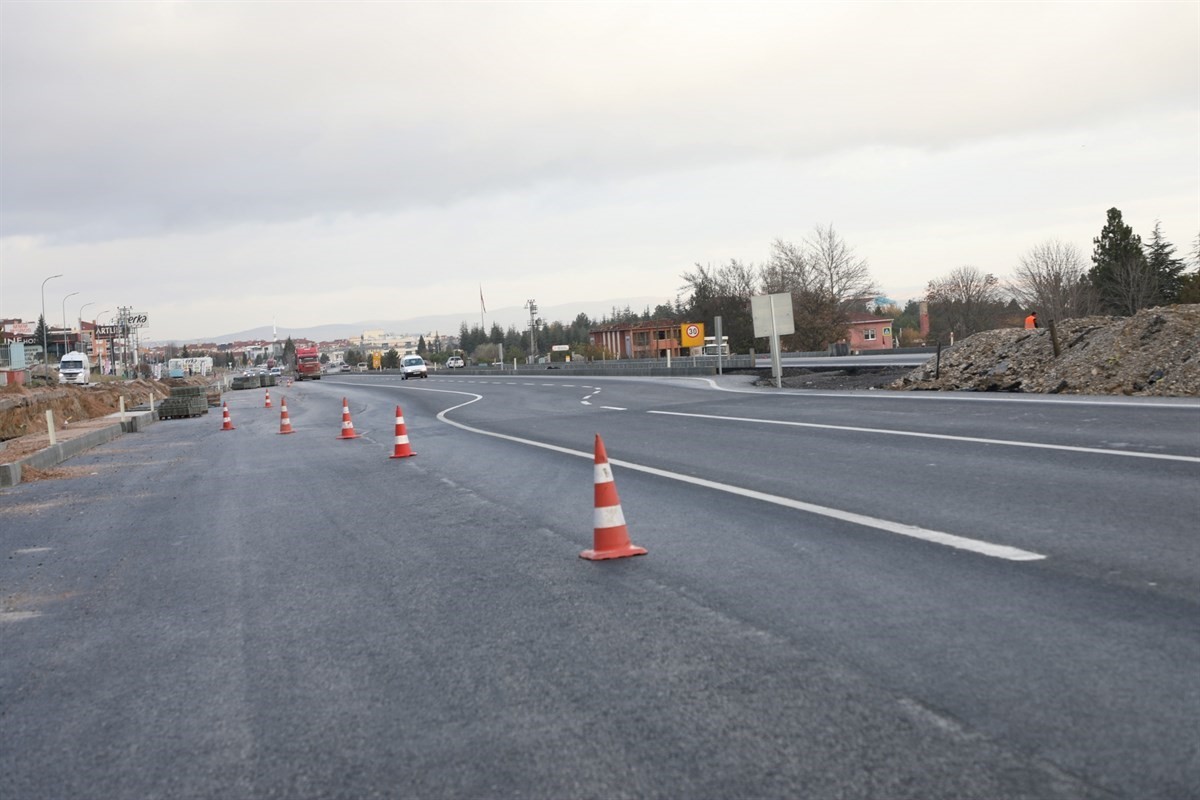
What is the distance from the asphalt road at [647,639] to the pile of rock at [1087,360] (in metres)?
8.69

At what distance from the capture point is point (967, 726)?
3.52 metres

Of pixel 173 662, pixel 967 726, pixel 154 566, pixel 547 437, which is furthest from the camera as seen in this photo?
pixel 547 437

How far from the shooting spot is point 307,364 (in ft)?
329

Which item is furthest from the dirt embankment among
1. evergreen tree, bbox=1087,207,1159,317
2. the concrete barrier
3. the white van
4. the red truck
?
evergreen tree, bbox=1087,207,1159,317

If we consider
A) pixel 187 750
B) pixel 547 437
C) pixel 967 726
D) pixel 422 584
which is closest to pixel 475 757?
pixel 187 750

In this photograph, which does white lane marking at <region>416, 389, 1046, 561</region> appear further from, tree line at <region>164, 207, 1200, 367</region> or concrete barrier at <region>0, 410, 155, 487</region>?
tree line at <region>164, 207, 1200, 367</region>

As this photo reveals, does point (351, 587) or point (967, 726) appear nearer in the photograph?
point (967, 726)

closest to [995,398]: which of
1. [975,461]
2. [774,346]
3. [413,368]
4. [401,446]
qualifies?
[975,461]

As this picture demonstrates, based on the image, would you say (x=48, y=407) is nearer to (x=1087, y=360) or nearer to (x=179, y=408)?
(x=179, y=408)

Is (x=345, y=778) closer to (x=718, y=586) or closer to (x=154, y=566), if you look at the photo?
(x=718, y=586)

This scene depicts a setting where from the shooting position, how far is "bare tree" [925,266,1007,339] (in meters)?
89.7

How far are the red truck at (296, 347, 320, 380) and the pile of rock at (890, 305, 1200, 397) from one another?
82330 millimetres

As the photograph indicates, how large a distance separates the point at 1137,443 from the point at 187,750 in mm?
10283

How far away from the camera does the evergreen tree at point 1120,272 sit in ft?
202
